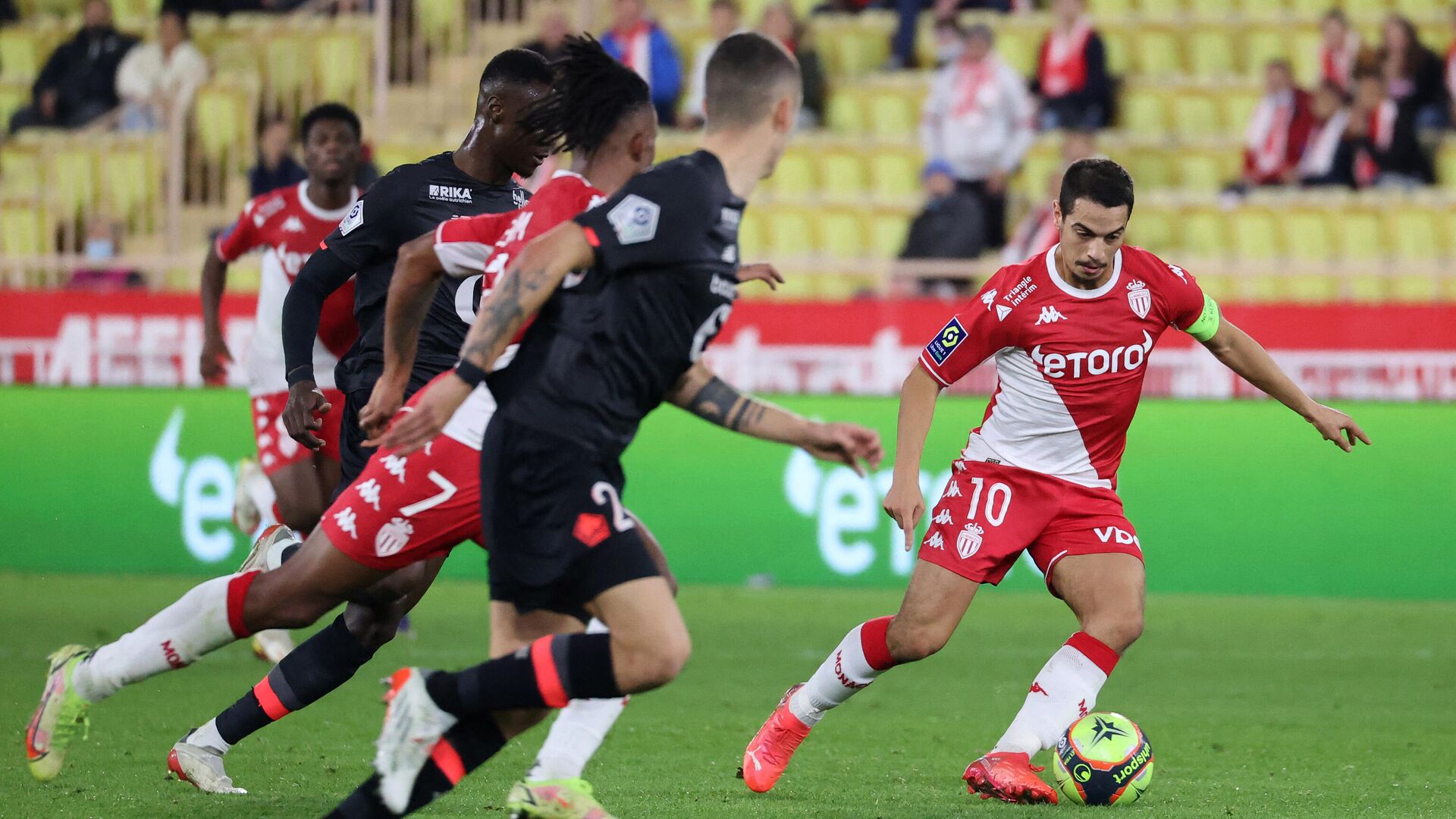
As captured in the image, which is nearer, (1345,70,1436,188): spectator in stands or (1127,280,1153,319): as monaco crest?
(1127,280,1153,319): as monaco crest

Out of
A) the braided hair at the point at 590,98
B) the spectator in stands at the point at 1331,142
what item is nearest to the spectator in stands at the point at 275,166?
the spectator in stands at the point at 1331,142

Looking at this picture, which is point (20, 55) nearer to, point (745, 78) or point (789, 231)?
point (789, 231)

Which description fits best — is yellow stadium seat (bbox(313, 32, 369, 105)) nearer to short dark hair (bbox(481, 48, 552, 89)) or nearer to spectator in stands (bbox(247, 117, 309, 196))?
spectator in stands (bbox(247, 117, 309, 196))

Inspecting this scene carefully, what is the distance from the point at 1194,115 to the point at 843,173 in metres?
3.33

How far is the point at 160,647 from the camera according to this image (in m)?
5.27

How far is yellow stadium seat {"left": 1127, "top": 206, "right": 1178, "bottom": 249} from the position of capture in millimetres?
15438

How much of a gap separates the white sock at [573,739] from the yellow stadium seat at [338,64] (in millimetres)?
14067

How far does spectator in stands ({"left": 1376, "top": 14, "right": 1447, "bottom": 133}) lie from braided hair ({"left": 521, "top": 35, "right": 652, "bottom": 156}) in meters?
12.1

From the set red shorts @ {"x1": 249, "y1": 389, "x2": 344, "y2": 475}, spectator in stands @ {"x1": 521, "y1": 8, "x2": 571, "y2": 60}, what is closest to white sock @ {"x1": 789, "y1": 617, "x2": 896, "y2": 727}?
red shorts @ {"x1": 249, "y1": 389, "x2": 344, "y2": 475}

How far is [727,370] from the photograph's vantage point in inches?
540

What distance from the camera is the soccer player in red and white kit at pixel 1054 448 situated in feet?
19.8

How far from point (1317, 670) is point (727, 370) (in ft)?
18.7

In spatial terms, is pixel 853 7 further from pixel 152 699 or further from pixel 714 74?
pixel 714 74

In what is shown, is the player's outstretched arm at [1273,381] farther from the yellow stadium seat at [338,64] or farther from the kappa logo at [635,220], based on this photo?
the yellow stadium seat at [338,64]
